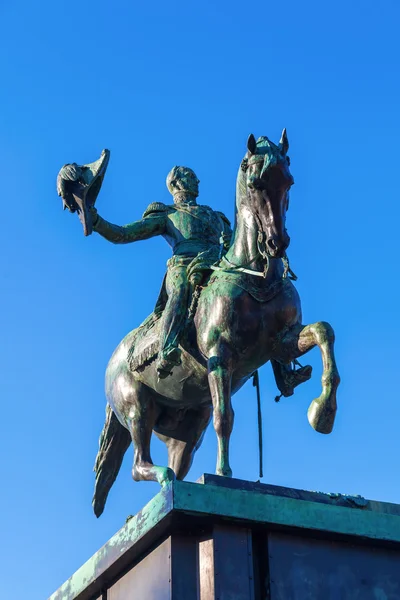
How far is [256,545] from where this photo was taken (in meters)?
8.70

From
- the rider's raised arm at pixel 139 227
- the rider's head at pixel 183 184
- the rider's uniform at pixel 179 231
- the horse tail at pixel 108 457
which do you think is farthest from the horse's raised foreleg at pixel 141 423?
the rider's head at pixel 183 184

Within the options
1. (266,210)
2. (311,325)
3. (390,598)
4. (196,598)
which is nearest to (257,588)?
(196,598)

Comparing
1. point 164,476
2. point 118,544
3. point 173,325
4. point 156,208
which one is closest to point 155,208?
point 156,208

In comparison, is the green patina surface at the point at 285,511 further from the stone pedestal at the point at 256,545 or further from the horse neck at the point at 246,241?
the horse neck at the point at 246,241

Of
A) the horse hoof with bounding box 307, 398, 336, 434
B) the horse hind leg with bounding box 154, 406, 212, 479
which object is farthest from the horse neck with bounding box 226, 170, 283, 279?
the horse hind leg with bounding box 154, 406, 212, 479

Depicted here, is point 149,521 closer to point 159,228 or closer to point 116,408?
point 116,408

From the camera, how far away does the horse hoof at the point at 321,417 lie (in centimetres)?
966

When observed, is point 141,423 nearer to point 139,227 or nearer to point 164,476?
point 164,476

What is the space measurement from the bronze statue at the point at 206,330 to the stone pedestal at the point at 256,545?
3.38 feet

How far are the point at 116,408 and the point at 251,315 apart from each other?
7.59 ft

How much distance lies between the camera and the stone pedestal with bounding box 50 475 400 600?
27.8 feet

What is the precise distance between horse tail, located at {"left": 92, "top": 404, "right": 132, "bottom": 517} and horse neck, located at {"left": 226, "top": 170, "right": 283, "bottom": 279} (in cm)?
265

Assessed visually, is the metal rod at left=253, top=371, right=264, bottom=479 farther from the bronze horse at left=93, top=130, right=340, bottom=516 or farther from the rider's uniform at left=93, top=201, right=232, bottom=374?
the rider's uniform at left=93, top=201, right=232, bottom=374

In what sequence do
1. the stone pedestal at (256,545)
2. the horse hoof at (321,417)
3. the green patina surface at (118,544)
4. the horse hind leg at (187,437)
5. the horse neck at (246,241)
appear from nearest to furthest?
the stone pedestal at (256,545), the green patina surface at (118,544), the horse hoof at (321,417), the horse neck at (246,241), the horse hind leg at (187,437)
